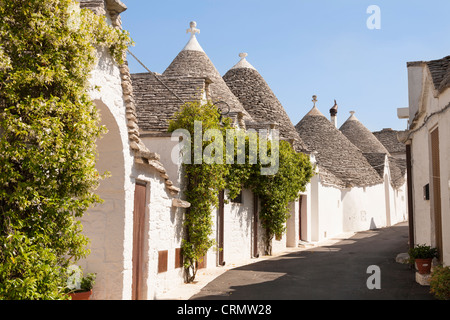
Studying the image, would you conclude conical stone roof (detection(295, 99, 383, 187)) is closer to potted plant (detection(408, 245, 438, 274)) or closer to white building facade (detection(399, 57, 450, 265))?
white building facade (detection(399, 57, 450, 265))

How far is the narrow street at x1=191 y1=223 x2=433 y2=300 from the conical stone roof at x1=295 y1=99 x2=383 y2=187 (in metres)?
18.2

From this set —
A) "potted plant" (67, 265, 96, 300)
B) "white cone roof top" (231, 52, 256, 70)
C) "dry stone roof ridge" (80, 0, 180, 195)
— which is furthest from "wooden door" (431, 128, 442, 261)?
"white cone roof top" (231, 52, 256, 70)

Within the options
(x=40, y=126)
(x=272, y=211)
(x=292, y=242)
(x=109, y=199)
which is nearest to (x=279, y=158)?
(x=272, y=211)

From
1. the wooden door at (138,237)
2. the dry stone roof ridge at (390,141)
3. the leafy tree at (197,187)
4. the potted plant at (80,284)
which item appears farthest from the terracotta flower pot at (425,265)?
the dry stone roof ridge at (390,141)

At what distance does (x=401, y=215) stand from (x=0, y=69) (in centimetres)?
4464

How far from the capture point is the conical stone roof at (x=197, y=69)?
61.4ft

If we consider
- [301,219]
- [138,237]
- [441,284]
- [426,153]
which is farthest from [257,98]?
[441,284]

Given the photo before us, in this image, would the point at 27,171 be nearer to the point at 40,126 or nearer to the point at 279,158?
the point at 40,126

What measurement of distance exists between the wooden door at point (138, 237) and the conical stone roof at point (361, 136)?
39.0 m

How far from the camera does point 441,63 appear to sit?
10969 millimetres

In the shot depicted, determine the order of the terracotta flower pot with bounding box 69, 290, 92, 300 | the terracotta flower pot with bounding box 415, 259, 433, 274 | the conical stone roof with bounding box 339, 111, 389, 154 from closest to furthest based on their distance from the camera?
the terracotta flower pot with bounding box 69, 290, 92, 300 < the terracotta flower pot with bounding box 415, 259, 433, 274 < the conical stone roof with bounding box 339, 111, 389, 154

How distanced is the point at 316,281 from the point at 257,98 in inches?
553

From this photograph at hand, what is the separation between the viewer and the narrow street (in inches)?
357

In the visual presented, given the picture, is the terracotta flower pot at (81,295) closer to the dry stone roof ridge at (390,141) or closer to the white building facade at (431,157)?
the white building facade at (431,157)
